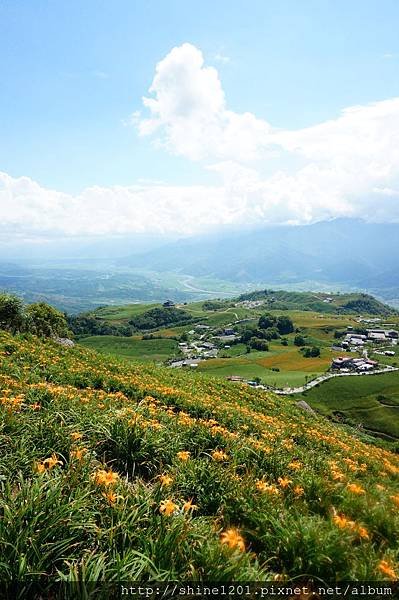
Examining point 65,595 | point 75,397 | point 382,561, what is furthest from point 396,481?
point 65,595

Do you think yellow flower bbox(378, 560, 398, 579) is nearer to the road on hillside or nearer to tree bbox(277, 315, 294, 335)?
the road on hillside

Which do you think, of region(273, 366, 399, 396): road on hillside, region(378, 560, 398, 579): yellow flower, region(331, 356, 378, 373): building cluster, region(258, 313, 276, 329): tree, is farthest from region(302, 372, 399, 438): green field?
region(258, 313, 276, 329): tree

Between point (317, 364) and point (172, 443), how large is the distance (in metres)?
117

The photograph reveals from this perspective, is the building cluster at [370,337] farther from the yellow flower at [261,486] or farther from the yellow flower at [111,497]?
the yellow flower at [111,497]

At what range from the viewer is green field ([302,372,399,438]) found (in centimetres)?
6612

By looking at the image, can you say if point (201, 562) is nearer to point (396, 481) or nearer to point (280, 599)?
point (280, 599)

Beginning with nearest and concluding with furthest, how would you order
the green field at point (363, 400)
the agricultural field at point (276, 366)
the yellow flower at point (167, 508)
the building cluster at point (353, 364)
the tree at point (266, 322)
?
the yellow flower at point (167, 508)
the green field at point (363, 400)
the agricultural field at point (276, 366)
the building cluster at point (353, 364)
the tree at point (266, 322)

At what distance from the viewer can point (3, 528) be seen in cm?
324

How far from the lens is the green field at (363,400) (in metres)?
66.1

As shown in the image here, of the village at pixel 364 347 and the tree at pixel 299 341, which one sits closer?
the village at pixel 364 347

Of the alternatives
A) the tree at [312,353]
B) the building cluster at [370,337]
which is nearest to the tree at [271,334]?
the building cluster at [370,337]

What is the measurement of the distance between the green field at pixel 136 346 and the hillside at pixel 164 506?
426 feet

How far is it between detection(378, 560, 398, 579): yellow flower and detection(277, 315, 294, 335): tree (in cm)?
17582

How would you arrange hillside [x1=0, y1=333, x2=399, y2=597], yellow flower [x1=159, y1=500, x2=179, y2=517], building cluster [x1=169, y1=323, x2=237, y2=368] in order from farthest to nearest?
building cluster [x1=169, y1=323, x2=237, y2=368] < yellow flower [x1=159, y1=500, x2=179, y2=517] < hillside [x1=0, y1=333, x2=399, y2=597]
